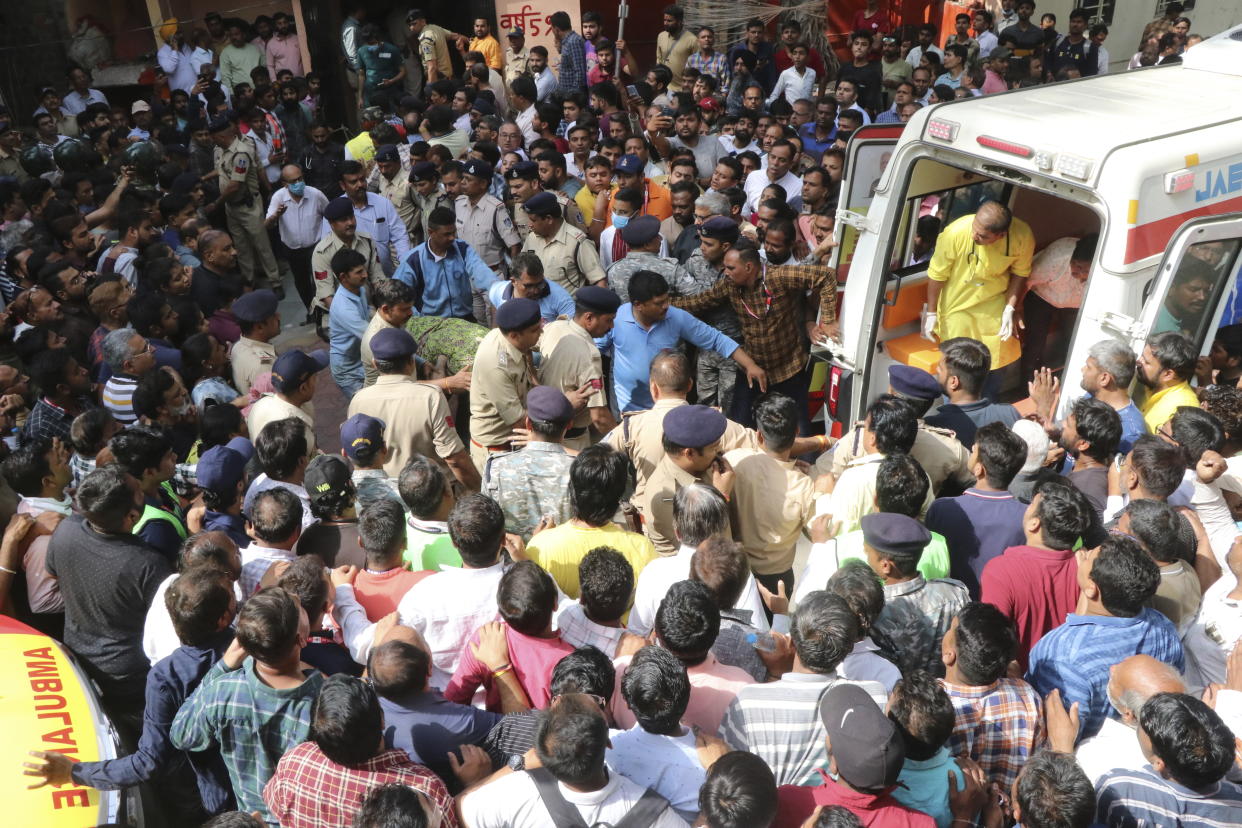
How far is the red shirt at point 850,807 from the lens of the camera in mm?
2445

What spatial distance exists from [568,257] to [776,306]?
1438mm

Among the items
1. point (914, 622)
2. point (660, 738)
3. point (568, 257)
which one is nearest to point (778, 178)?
point (568, 257)

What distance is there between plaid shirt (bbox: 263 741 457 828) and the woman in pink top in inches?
18.5

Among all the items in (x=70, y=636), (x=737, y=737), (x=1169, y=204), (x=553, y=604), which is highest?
(x=1169, y=204)

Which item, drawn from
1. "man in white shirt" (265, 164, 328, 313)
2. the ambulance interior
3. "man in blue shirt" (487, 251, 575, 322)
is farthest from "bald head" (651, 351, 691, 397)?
"man in white shirt" (265, 164, 328, 313)

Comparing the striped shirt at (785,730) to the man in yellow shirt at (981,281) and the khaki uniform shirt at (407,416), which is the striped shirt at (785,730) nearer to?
the khaki uniform shirt at (407,416)

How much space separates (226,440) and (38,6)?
1049 cm

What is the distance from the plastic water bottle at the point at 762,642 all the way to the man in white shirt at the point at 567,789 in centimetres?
70

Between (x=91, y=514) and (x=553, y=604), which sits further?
(x=91, y=514)

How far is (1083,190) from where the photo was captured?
4043 mm

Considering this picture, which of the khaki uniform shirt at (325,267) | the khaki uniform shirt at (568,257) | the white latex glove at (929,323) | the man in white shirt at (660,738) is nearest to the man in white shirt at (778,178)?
the khaki uniform shirt at (568,257)

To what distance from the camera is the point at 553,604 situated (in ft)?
9.91

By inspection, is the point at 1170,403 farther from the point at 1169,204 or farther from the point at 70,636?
the point at 70,636

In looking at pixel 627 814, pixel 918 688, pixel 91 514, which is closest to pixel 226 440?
pixel 91 514
